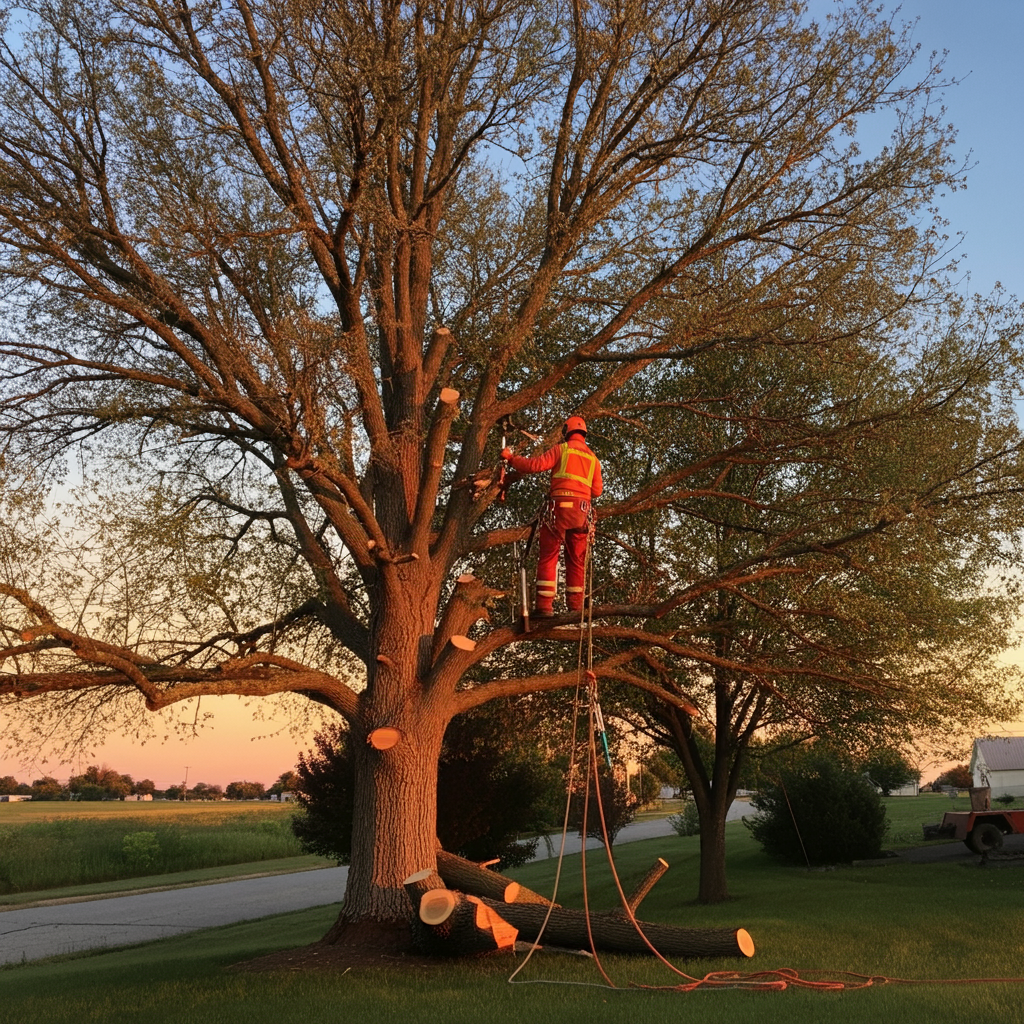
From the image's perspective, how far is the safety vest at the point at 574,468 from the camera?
36.1 feet

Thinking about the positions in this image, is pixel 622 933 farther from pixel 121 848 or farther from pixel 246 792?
pixel 246 792

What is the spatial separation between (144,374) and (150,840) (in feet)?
117

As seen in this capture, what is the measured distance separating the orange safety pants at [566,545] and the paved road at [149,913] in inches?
558

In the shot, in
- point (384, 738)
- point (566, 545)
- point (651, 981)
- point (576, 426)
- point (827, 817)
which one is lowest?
point (651, 981)

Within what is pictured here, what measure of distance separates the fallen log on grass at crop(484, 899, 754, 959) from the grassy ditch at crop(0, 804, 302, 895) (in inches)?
1262

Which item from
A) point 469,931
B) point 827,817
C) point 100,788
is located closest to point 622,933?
point 469,931

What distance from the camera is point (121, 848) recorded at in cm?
4309

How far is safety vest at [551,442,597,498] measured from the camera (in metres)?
11.0

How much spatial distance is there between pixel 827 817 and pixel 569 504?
63.5 feet

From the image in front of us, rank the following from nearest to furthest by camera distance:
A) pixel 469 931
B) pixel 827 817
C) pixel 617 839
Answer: pixel 469 931 → pixel 827 817 → pixel 617 839

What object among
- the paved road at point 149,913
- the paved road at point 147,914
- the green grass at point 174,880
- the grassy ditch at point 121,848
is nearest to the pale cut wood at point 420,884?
the paved road at point 149,913

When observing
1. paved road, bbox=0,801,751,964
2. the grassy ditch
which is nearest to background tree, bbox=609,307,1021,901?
paved road, bbox=0,801,751,964

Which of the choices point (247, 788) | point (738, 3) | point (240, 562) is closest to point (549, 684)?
point (240, 562)

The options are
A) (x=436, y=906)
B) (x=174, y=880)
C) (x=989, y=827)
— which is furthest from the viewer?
(x=174, y=880)
